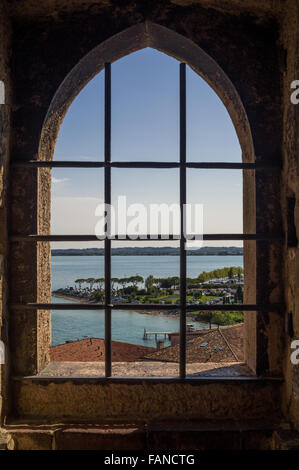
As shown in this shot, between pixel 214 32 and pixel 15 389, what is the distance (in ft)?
8.45

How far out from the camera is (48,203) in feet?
7.43

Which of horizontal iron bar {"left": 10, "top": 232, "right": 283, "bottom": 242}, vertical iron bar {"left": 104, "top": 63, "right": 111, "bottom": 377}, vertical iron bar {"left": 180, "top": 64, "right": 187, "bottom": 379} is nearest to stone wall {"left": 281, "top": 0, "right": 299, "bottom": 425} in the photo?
horizontal iron bar {"left": 10, "top": 232, "right": 283, "bottom": 242}

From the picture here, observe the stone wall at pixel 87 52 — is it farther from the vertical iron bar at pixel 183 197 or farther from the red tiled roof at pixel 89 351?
the red tiled roof at pixel 89 351

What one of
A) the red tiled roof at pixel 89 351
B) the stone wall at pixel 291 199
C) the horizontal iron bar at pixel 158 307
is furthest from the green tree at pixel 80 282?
the stone wall at pixel 291 199

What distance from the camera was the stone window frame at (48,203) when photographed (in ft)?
6.72

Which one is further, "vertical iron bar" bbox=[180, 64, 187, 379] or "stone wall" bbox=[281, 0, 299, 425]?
"vertical iron bar" bbox=[180, 64, 187, 379]

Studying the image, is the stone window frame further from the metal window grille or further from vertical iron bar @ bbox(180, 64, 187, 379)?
vertical iron bar @ bbox(180, 64, 187, 379)

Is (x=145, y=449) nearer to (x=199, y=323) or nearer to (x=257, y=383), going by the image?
(x=257, y=383)

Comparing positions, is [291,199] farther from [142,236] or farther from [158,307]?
[158,307]

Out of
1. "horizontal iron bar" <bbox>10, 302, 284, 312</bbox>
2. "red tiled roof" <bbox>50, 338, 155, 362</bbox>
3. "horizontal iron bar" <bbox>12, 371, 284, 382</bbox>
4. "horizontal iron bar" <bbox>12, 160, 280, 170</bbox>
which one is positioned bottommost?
"red tiled roof" <bbox>50, 338, 155, 362</bbox>

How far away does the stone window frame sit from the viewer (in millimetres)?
2049

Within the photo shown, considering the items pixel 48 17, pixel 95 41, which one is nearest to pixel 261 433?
pixel 95 41

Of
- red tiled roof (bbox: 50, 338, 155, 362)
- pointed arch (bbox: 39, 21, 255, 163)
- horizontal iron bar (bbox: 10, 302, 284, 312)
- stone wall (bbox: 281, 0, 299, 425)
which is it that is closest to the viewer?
stone wall (bbox: 281, 0, 299, 425)

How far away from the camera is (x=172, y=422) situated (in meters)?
1.97
